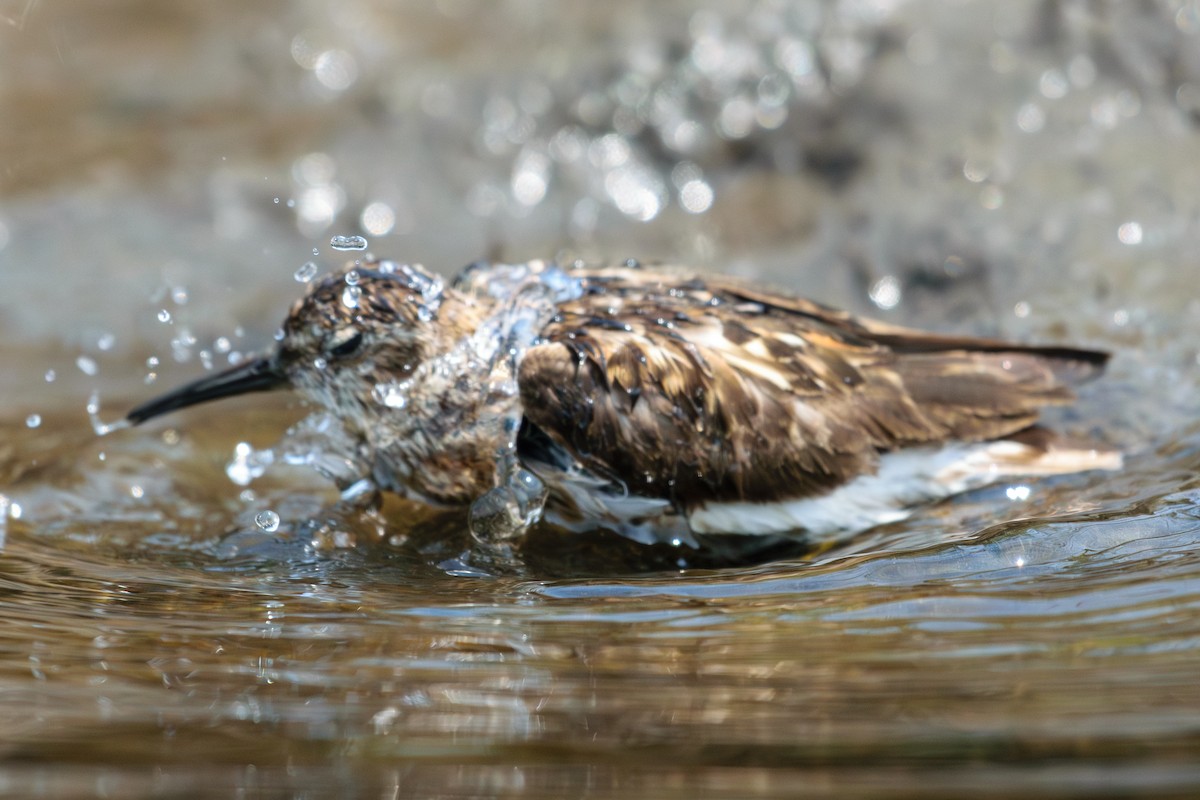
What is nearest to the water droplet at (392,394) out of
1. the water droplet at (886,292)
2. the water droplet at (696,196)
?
the water droplet at (886,292)

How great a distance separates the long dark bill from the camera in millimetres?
4906

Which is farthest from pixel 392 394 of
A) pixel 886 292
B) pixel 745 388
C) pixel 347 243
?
pixel 886 292

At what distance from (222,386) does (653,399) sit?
64.9 inches

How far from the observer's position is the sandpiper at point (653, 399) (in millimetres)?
4422

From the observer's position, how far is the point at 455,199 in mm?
7352

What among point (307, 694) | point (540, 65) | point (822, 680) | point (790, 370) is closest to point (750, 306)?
point (790, 370)

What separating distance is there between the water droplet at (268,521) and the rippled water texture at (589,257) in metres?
0.06

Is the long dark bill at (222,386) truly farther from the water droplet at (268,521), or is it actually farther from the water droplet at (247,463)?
the water droplet at (268,521)

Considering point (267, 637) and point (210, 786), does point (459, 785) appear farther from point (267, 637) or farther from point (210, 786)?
point (267, 637)

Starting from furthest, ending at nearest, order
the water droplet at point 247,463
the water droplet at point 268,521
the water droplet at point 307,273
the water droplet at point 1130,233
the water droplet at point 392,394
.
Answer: the water droplet at point 1130,233 → the water droplet at point 247,463 → the water droplet at point 307,273 → the water droplet at point 392,394 → the water droplet at point 268,521

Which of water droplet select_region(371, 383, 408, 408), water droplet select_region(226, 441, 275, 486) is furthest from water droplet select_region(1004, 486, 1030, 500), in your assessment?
water droplet select_region(226, 441, 275, 486)

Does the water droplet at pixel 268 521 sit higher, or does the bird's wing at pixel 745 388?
the bird's wing at pixel 745 388

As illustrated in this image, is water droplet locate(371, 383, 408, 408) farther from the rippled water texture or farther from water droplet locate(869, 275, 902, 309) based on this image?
water droplet locate(869, 275, 902, 309)

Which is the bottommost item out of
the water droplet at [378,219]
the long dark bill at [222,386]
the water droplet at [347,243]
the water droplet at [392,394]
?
the water droplet at [392,394]
